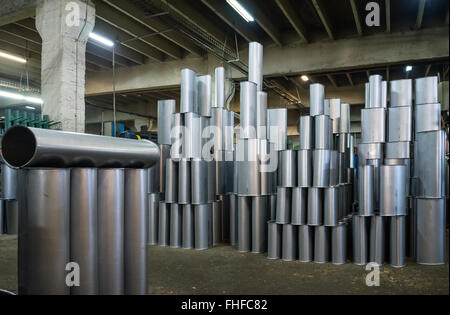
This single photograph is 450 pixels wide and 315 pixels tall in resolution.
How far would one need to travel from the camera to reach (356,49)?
6426 millimetres

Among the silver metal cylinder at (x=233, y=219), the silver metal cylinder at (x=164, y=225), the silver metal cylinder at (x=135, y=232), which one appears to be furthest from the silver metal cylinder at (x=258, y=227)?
the silver metal cylinder at (x=135, y=232)

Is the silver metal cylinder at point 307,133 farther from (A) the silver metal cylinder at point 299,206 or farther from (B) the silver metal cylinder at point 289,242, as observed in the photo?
(B) the silver metal cylinder at point 289,242

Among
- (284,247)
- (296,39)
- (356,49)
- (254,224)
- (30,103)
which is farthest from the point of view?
(30,103)

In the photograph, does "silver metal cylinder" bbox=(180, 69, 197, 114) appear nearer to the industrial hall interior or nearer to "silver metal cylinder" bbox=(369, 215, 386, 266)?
the industrial hall interior

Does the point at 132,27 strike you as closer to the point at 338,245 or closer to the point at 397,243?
the point at 338,245

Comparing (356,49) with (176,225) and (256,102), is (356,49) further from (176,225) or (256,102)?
(176,225)

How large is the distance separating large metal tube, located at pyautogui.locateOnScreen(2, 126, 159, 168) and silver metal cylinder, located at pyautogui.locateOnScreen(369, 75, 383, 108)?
3.11 m

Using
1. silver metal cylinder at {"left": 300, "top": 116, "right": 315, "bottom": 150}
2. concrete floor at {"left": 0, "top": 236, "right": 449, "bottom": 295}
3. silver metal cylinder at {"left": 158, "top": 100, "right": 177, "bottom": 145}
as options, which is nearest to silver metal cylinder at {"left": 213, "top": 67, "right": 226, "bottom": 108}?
silver metal cylinder at {"left": 158, "top": 100, "right": 177, "bottom": 145}

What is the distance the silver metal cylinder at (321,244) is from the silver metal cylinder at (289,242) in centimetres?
22

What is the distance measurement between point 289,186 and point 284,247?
2.13 ft

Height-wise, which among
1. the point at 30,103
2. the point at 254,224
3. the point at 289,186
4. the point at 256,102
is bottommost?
the point at 254,224

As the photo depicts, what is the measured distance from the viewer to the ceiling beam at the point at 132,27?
581 centimetres
